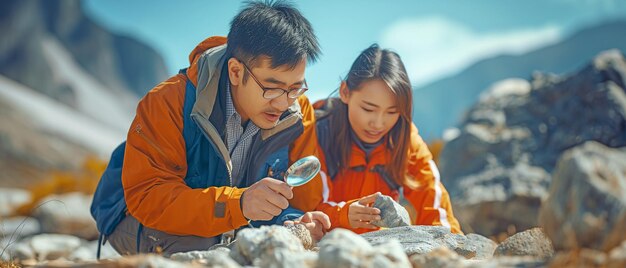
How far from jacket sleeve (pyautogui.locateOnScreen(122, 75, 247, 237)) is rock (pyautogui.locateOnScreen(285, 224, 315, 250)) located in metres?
0.35

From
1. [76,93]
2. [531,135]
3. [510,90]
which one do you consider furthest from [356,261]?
[76,93]

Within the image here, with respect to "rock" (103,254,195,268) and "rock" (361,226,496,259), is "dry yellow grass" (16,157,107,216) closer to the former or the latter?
"rock" (361,226,496,259)

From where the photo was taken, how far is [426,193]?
5.59 metres

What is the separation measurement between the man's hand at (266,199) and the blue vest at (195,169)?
2.09 feet

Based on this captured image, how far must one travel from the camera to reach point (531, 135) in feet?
30.1

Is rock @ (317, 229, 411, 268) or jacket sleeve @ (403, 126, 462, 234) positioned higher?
rock @ (317, 229, 411, 268)

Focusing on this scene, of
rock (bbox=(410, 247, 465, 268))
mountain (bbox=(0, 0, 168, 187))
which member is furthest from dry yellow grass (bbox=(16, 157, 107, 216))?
rock (bbox=(410, 247, 465, 268))

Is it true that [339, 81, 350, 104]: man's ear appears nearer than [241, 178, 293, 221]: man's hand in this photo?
No

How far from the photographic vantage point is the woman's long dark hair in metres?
5.58

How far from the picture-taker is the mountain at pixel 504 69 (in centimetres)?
2616

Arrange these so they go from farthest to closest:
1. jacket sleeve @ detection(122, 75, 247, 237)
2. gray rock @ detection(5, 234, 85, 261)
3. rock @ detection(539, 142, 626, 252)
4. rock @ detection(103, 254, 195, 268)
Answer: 1. gray rock @ detection(5, 234, 85, 261)
2. jacket sleeve @ detection(122, 75, 247, 237)
3. rock @ detection(103, 254, 195, 268)
4. rock @ detection(539, 142, 626, 252)

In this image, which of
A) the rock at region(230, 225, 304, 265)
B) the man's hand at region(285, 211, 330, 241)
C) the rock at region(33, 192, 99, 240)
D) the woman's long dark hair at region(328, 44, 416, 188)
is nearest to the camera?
the rock at region(230, 225, 304, 265)

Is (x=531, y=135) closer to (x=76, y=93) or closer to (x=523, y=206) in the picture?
(x=523, y=206)

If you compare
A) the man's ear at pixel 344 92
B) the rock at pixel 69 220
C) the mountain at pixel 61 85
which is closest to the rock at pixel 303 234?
the man's ear at pixel 344 92
